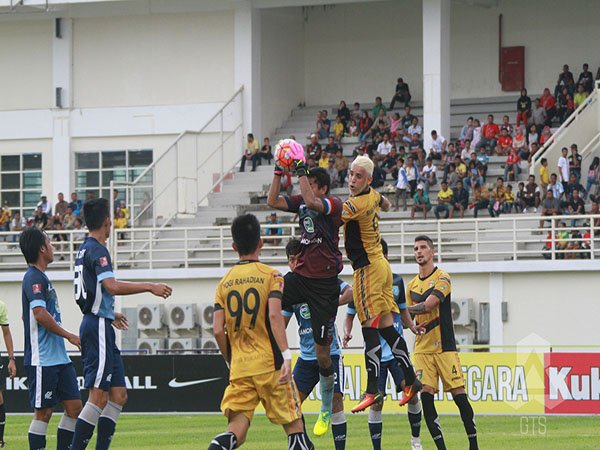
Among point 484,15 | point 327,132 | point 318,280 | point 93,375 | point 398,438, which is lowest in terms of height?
point 398,438

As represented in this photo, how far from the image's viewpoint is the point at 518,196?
118ft

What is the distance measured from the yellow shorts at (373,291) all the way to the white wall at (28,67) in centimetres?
3313

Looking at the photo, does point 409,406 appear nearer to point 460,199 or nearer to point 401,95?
point 460,199

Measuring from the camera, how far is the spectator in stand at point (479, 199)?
1433 inches

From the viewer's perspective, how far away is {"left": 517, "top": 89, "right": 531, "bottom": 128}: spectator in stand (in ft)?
131

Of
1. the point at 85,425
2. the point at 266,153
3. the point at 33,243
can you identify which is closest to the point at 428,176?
the point at 266,153

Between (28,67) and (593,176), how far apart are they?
2035 centimetres

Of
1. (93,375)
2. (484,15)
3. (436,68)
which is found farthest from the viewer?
(484,15)

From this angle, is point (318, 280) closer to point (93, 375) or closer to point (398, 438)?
point (93, 375)

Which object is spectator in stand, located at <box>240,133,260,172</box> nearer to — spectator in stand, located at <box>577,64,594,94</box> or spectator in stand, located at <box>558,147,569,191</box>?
spectator in stand, located at <box>577,64,594,94</box>

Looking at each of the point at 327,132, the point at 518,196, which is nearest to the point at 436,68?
the point at 327,132

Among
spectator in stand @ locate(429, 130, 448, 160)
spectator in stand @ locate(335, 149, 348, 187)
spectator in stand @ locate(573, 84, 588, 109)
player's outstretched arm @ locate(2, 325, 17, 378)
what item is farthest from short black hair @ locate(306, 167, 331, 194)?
spectator in stand @ locate(573, 84, 588, 109)

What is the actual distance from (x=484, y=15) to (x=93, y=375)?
33.3 m

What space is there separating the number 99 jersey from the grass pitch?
6.61 m
